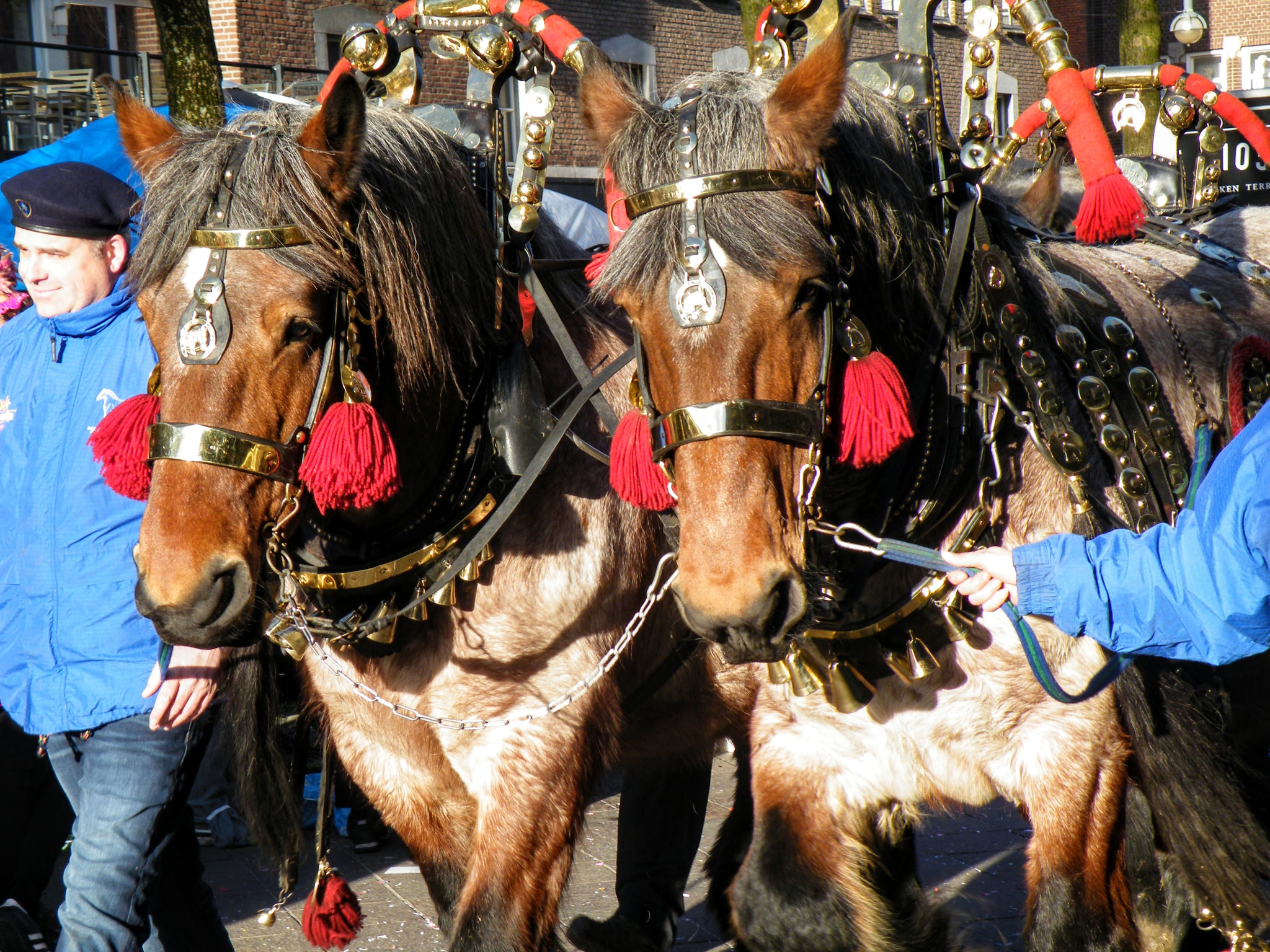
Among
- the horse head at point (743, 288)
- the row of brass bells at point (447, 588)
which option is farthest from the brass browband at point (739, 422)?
the row of brass bells at point (447, 588)

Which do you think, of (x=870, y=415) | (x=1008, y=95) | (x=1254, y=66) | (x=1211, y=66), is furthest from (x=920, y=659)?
(x=1211, y=66)

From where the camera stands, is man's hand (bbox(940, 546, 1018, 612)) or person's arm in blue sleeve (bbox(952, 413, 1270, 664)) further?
man's hand (bbox(940, 546, 1018, 612))

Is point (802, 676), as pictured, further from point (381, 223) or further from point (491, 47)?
point (491, 47)

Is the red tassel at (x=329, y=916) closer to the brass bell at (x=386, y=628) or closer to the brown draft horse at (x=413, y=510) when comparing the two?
the brown draft horse at (x=413, y=510)

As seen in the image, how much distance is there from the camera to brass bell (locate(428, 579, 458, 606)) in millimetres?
2674

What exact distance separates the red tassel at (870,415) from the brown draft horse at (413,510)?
2.23 ft

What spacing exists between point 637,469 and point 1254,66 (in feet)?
82.1

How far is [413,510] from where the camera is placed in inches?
107

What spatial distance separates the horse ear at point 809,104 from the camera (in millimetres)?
2211

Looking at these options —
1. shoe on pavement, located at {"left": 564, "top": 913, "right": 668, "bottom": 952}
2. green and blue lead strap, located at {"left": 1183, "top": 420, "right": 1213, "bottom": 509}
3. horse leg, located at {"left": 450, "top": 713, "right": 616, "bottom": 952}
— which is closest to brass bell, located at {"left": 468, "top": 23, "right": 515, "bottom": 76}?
horse leg, located at {"left": 450, "top": 713, "right": 616, "bottom": 952}

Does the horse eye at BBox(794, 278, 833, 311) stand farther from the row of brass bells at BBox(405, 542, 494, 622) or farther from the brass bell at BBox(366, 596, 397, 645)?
the brass bell at BBox(366, 596, 397, 645)

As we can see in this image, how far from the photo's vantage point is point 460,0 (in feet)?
10.5

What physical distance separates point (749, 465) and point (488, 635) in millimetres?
838

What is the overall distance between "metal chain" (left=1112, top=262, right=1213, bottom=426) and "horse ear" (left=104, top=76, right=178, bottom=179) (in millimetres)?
2106
